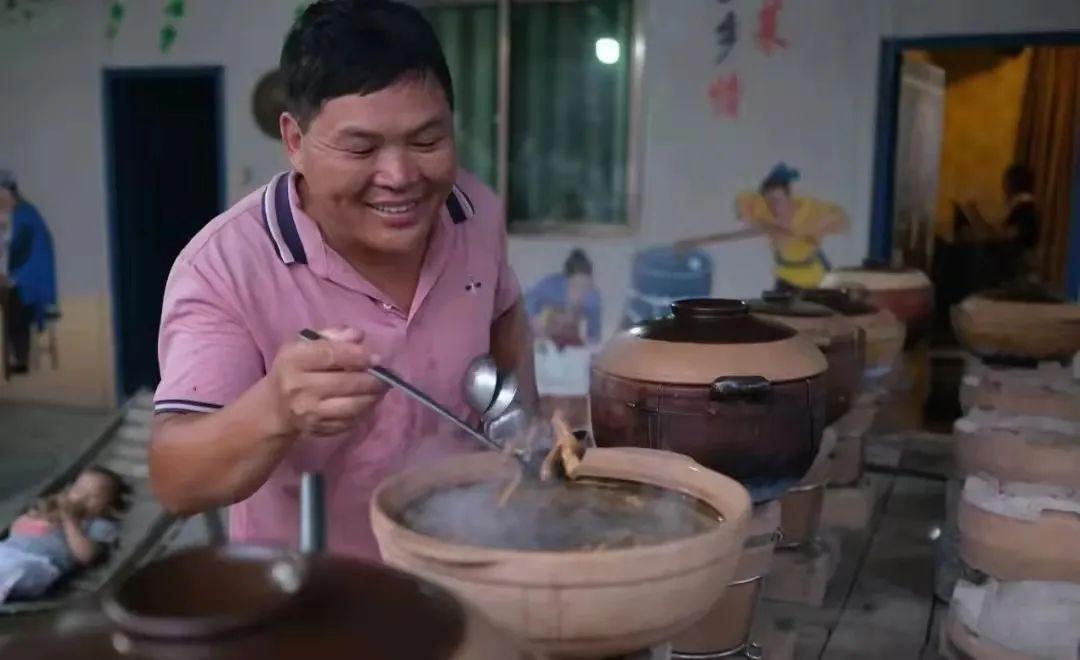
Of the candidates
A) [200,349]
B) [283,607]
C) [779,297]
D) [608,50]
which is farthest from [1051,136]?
[283,607]

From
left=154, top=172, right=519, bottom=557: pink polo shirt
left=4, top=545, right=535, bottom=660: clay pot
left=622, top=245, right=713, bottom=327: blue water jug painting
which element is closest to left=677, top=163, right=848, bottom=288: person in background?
left=622, top=245, right=713, bottom=327: blue water jug painting

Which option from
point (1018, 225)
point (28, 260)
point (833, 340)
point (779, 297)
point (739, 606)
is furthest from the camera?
point (1018, 225)

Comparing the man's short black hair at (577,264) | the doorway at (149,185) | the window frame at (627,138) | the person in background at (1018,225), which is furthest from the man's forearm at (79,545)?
the person in background at (1018,225)

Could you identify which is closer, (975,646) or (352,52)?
(352,52)

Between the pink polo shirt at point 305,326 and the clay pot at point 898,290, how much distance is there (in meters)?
2.39

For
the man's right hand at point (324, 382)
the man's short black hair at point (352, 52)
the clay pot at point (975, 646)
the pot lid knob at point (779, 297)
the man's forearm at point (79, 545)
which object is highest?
the man's short black hair at point (352, 52)

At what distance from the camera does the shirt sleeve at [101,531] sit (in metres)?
4.42

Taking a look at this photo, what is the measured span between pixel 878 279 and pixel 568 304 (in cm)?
212

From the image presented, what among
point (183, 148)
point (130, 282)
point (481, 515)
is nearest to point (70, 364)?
point (130, 282)

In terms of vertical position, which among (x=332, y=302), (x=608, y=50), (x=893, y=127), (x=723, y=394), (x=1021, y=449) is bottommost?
(x=1021, y=449)

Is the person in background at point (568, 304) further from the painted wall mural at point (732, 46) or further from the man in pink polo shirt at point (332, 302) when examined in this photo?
the man in pink polo shirt at point (332, 302)

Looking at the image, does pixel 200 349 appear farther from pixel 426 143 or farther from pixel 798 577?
pixel 798 577

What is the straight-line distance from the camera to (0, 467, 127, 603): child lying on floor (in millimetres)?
4027

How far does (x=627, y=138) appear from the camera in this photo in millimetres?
5215
